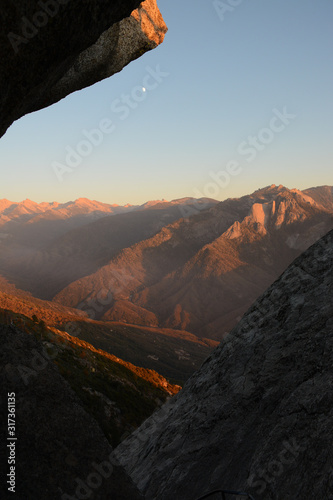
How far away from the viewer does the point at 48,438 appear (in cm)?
651

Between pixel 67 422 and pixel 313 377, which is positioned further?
pixel 313 377

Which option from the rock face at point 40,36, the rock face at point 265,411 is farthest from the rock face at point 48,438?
the rock face at point 40,36

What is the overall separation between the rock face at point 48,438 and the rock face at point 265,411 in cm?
443

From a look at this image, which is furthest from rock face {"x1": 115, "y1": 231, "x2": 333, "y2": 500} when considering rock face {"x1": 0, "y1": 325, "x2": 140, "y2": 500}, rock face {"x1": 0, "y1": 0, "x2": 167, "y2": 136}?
rock face {"x1": 0, "y1": 0, "x2": 167, "y2": 136}

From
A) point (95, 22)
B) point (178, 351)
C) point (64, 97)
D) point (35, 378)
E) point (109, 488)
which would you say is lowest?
point (178, 351)

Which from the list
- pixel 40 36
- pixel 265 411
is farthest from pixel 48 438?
pixel 40 36

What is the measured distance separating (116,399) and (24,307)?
110 m

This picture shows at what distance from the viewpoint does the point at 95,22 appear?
23.8ft

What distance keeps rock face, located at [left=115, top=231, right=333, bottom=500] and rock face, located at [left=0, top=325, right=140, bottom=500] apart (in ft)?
14.5

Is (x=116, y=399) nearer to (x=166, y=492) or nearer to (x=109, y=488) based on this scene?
(x=166, y=492)

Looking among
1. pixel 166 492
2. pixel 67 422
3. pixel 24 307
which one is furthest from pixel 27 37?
pixel 24 307

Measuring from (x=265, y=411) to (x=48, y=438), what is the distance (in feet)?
24.8

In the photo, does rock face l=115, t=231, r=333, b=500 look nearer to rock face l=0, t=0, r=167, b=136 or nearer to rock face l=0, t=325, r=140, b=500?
rock face l=0, t=325, r=140, b=500

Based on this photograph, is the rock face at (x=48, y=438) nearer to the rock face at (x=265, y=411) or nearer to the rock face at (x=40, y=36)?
the rock face at (x=265, y=411)
